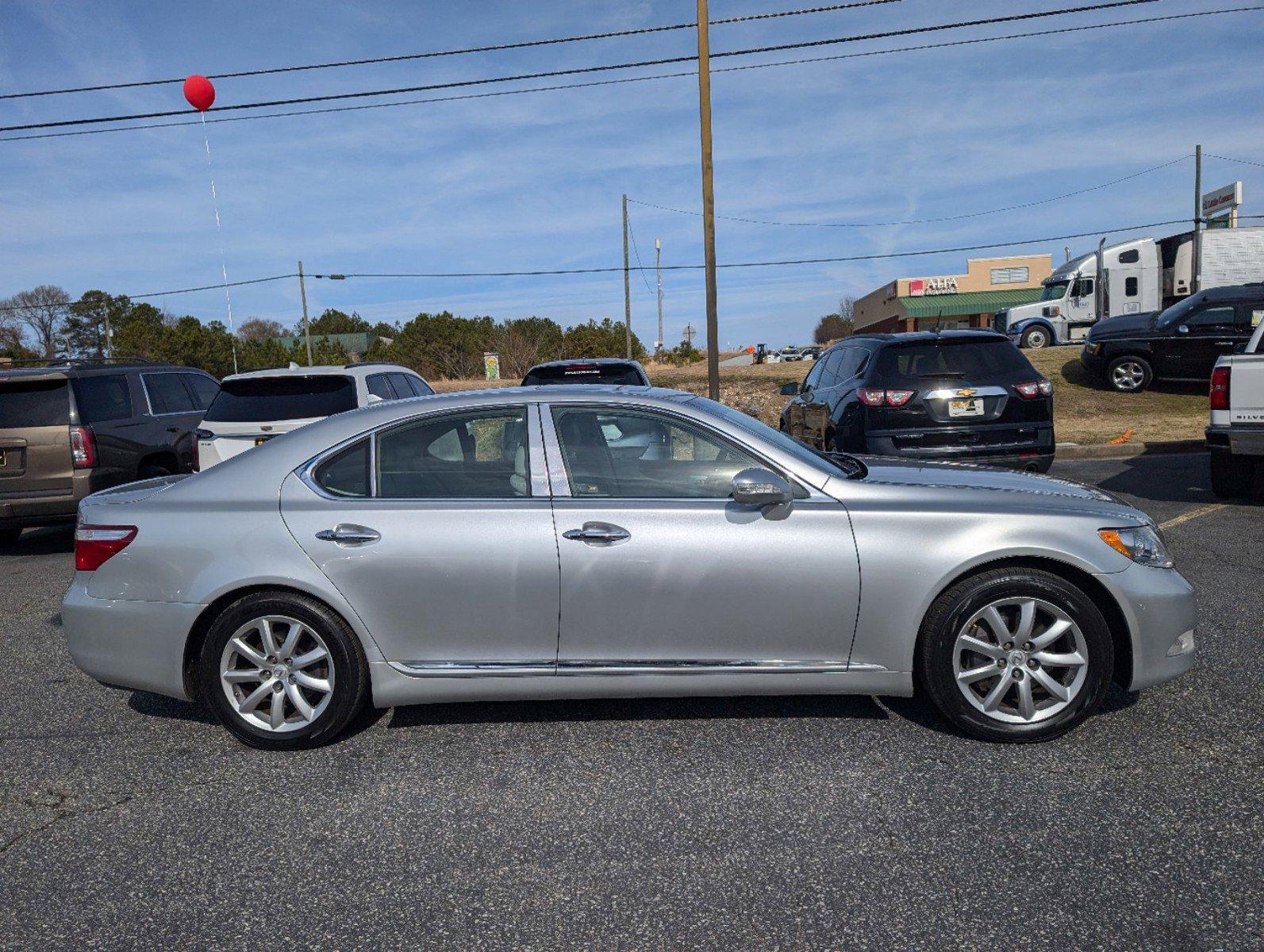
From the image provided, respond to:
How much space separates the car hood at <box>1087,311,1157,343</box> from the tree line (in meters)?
25.0

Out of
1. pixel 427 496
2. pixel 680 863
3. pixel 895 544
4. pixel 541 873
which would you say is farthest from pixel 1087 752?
pixel 427 496

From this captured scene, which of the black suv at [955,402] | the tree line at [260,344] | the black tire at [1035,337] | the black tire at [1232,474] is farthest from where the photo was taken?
the tree line at [260,344]

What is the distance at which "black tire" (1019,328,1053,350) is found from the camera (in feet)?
93.4

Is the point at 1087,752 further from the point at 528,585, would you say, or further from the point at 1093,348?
the point at 1093,348

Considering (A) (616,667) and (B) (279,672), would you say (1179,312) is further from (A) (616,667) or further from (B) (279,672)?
(B) (279,672)

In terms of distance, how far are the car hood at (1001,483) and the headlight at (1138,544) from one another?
0.08m

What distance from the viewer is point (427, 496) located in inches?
157

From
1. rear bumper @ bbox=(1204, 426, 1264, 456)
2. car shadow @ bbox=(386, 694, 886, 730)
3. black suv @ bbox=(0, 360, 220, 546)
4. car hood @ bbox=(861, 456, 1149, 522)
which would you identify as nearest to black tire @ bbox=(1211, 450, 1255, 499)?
rear bumper @ bbox=(1204, 426, 1264, 456)

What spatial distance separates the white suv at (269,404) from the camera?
7.84 metres

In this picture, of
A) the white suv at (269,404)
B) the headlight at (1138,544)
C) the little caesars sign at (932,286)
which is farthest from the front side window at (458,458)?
the little caesars sign at (932,286)

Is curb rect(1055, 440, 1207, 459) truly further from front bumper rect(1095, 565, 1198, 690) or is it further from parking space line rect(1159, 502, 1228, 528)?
front bumper rect(1095, 565, 1198, 690)

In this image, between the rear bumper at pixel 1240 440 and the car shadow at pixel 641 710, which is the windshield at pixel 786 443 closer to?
the car shadow at pixel 641 710

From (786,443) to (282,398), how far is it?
5.21 meters

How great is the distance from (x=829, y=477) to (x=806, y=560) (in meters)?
0.41
